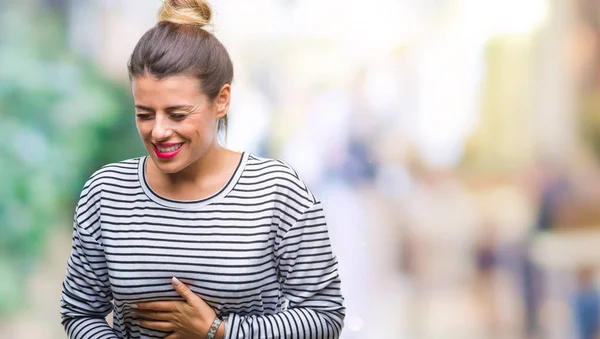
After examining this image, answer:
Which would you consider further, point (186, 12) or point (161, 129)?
point (186, 12)

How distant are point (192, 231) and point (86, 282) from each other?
23 cm

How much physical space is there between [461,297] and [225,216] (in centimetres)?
137

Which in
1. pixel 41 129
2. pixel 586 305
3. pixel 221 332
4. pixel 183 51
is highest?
pixel 183 51

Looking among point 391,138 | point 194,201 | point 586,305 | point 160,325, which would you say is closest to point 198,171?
point 194,201

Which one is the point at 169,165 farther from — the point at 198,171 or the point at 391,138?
the point at 391,138

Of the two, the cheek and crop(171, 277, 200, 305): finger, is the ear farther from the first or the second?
crop(171, 277, 200, 305): finger

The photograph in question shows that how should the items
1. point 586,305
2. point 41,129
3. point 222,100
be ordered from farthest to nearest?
point 586,305 → point 41,129 → point 222,100

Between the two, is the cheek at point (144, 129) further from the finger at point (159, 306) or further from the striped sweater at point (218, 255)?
the finger at point (159, 306)

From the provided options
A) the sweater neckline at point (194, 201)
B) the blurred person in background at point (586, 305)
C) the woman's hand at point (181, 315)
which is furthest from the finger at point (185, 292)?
the blurred person in background at point (586, 305)

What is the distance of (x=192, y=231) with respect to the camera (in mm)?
1271

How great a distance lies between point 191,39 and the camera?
1276 millimetres

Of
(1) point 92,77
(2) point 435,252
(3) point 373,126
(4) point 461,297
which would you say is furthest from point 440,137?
(1) point 92,77

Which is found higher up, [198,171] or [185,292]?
[198,171]

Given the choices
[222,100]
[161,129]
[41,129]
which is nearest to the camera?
[161,129]
